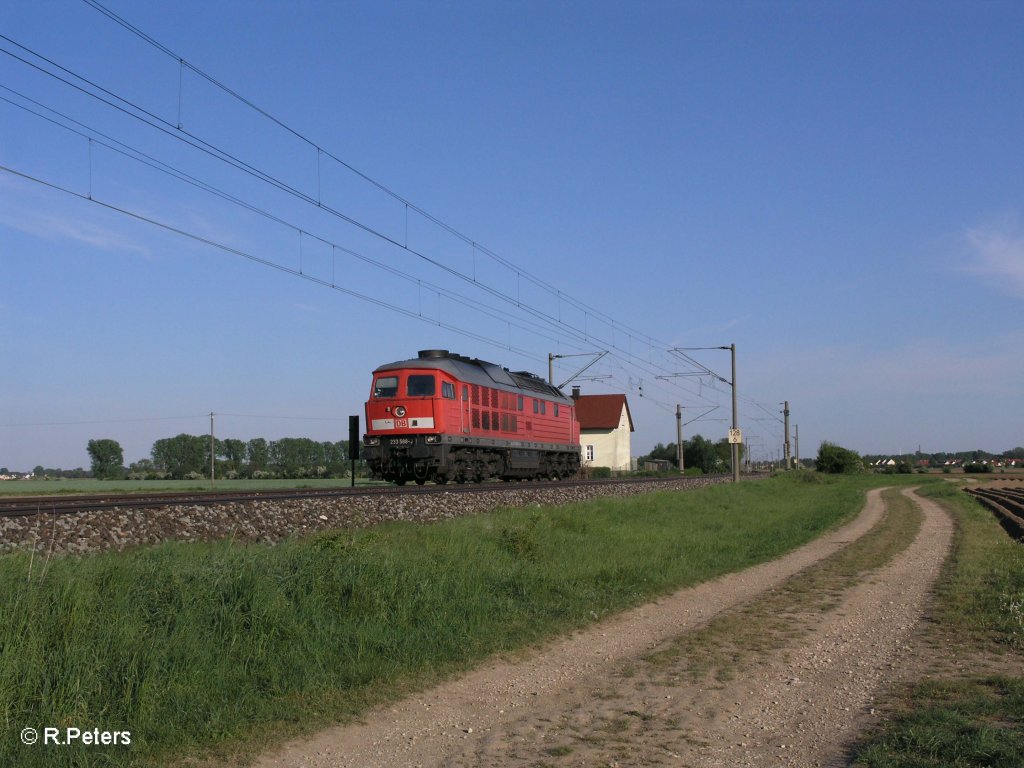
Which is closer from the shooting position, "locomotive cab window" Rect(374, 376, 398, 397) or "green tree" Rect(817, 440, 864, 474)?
"locomotive cab window" Rect(374, 376, 398, 397)

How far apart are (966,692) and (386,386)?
74.2 ft

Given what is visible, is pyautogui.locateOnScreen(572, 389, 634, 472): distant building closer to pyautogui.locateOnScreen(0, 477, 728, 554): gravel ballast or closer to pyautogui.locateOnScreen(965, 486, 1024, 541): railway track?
pyautogui.locateOnScreen(965, 486, 1024, 541): railway track

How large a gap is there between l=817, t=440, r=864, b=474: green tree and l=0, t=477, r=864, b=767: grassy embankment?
87135 millimetres

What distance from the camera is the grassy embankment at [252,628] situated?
19.3 ft

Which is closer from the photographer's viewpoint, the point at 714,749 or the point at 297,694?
the point at 714,749

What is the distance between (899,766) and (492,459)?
86.2 feet

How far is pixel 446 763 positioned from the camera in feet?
17.9

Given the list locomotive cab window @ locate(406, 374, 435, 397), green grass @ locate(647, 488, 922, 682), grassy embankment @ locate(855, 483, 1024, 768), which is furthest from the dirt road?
locomotive cab window @ locate(406, 374, 435, 397)

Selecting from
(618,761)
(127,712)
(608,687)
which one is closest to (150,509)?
(127,712)

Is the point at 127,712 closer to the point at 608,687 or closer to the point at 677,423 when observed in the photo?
the point at 608,687

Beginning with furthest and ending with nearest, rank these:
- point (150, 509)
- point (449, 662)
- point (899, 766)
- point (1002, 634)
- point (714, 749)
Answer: point (150, 509) → point (1002, 634) → point (449, 662) → point (714, 749) → point (899, 766)

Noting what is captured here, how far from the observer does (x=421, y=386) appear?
89.0 feet

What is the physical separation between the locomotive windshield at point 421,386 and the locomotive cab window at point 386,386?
650 millimetres

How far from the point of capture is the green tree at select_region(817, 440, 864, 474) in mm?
94188
